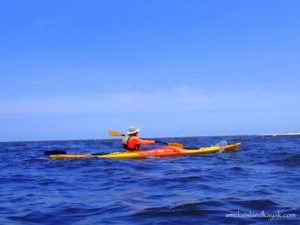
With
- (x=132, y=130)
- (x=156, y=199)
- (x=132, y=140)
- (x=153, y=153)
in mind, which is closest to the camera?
(x=156, y=199)

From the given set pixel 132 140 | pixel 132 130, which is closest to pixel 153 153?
pixel 132 140

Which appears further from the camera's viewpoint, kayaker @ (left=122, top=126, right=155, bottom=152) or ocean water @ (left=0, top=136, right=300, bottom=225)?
kayaker @ (left=122, top=126, right=155, bottom=152)

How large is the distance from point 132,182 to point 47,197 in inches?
75.6

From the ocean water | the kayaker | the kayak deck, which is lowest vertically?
the ocean water

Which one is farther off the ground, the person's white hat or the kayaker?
the person's white hat

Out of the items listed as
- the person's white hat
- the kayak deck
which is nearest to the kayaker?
the person's white hat

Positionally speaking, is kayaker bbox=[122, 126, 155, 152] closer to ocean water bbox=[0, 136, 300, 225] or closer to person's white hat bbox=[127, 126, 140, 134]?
person's white hat bbox=[127, 126, 140, 134]

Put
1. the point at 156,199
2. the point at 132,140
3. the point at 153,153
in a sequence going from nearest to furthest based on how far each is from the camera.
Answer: the point at 156,199 < the point at 132,140 < the point at 153,153

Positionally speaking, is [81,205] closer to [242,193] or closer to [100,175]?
[242,193]

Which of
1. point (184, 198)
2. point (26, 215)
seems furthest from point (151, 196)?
point (26, 215)

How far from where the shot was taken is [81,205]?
463 centimetres

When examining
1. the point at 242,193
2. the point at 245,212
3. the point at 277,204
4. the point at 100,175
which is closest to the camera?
the point at 245,212

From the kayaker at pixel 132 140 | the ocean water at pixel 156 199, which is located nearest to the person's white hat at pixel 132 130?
the kayaker at pixel 132 140

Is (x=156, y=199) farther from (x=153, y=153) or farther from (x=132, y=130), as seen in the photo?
(x=153, y=153)
